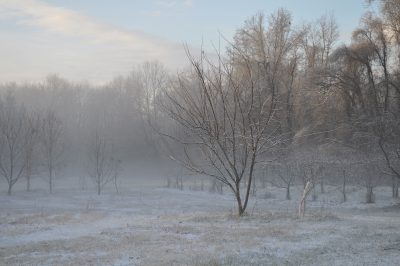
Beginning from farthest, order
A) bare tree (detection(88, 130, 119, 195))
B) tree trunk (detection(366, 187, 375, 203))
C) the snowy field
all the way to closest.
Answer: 1. bare tree (detection(88, 130, 119, 195))
2. tree trunk (detection(366, 187, 375, 203))
3. the snowy field

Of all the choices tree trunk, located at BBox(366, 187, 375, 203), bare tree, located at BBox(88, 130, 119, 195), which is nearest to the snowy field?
tree trunk, located at BBox(366, 187, 375, 203)

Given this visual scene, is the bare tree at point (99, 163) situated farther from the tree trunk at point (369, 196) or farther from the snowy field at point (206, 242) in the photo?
the snowy field at point (206, 242)

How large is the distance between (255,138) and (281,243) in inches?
199

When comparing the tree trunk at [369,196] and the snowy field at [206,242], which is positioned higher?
the snowy field at [206,242]

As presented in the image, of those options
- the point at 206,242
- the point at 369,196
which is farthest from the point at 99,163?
the point at 206,242

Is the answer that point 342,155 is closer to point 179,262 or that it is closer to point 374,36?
point 374,36

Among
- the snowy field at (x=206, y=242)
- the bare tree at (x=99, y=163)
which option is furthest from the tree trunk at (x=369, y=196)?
the bare tree at (x=99, y=163)

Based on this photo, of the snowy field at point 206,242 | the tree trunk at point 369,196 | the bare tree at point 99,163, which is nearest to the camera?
the snowy field at point 206,242

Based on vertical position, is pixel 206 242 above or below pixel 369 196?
above

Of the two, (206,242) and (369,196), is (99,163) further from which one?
(206,242)

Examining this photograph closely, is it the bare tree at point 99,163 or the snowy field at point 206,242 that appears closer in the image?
the snowy field at point 206,242

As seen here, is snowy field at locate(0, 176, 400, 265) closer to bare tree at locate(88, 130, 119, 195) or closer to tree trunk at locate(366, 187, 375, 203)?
tree trunk at locate(366, 187, 375, 203)

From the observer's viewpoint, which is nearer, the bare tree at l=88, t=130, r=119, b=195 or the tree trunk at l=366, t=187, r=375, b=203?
the tree trunk at l=366, t=187, r=375, b=203

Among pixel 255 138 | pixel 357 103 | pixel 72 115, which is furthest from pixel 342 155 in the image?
pixel 72 115
